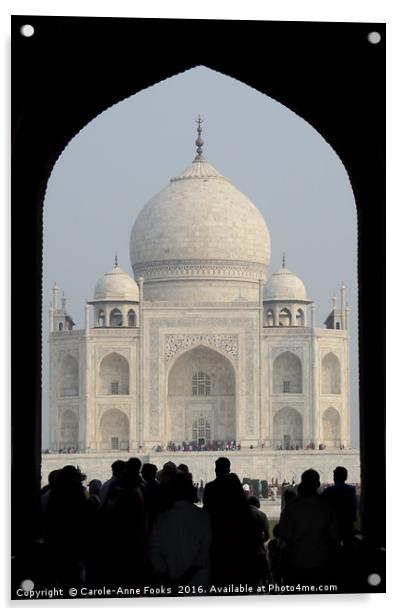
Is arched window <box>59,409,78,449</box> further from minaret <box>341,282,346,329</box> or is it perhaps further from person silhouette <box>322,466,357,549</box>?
person silhouette <box>322,466,357,549</box>

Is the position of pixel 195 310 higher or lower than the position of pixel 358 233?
higher

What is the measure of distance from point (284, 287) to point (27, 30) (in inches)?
1115

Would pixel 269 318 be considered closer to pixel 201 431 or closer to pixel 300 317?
pixel 300 317

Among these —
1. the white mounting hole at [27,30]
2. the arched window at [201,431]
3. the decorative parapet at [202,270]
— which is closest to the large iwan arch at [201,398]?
the arched window at [201,431]

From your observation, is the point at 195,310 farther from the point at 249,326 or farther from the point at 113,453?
the point at 113,453

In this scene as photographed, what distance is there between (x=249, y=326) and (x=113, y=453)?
14.7 feet

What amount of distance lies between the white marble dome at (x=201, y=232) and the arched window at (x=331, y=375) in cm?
307

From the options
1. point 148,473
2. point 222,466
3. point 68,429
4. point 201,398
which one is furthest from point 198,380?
point 222,466

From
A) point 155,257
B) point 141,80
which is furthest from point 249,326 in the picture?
point 141,80

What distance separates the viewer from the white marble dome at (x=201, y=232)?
3381 centimetres

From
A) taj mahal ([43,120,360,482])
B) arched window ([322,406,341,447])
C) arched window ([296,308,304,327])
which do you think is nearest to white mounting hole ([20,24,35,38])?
taj mahal ([43,120,360,482])

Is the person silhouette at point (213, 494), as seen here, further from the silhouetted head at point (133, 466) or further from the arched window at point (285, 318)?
the arched window at point (285, 318)

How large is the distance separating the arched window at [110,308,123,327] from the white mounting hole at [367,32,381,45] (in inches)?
1087

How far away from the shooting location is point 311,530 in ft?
19.7
